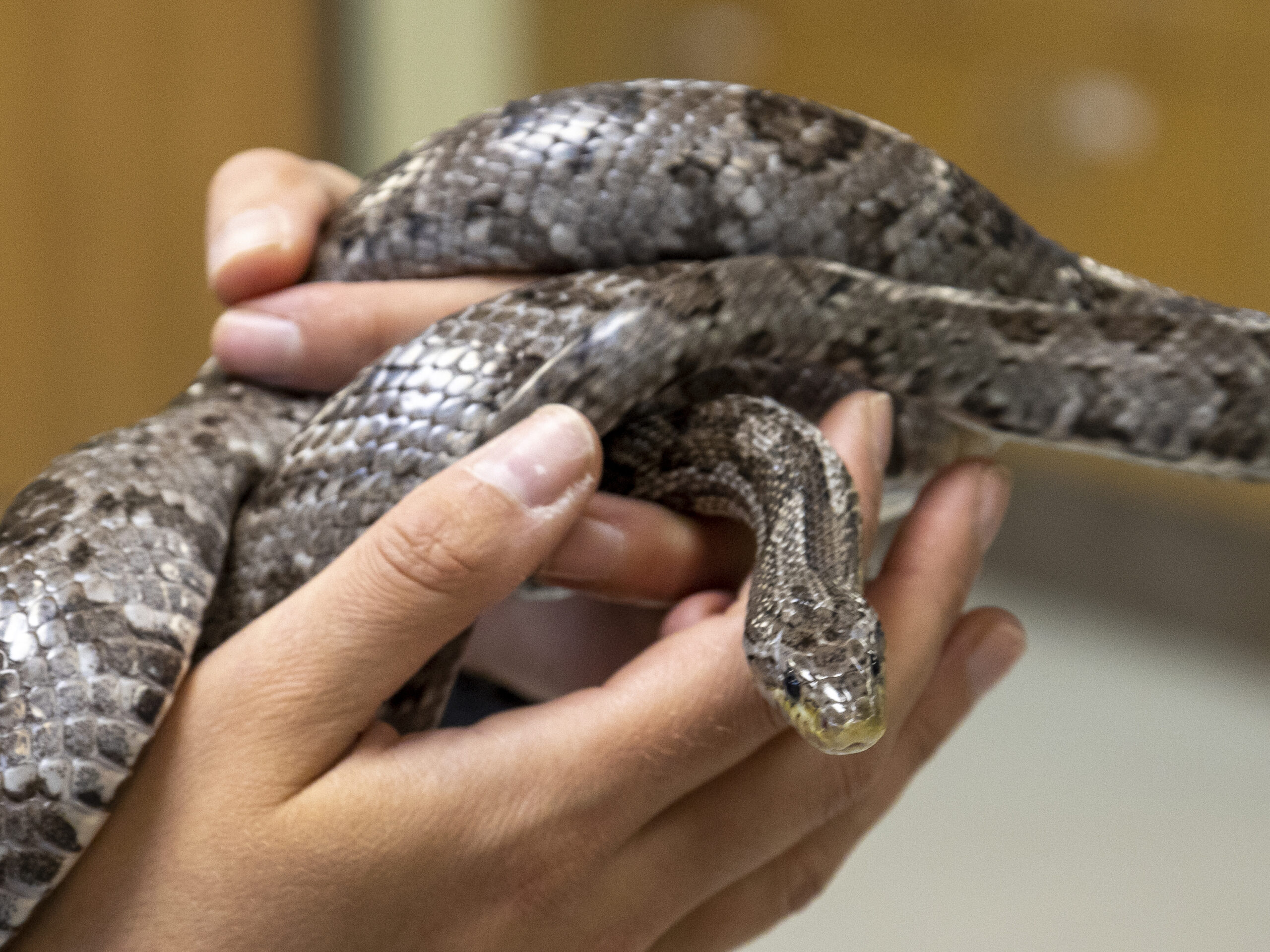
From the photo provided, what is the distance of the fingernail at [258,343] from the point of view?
920mm

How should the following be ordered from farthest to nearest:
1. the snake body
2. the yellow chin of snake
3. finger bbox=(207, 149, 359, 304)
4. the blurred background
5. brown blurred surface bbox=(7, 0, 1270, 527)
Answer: brown blurred surface bbox=(7, 0, 1270, 527), the blurred background, finger bbox=(207, 149, 359, 304), the snake body, the yellow chin of snake

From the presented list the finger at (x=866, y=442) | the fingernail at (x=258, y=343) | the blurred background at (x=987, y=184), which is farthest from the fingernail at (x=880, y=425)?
the blurred background at (x=987, y=184)

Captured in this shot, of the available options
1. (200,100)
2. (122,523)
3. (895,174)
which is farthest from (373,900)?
(200,100)

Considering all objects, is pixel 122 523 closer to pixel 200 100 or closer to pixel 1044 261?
pixel 1044 261

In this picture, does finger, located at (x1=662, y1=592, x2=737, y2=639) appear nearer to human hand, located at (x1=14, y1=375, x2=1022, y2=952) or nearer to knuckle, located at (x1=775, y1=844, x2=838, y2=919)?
human hand, located at (x1=14, y1=375, x2=1022, y2=952)

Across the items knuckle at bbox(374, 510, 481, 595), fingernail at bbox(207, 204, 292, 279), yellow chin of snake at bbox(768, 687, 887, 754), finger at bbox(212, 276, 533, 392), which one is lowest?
yellow chin of snake at bbox(768, 687, 887, 754)

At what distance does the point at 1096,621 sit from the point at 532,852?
204cm

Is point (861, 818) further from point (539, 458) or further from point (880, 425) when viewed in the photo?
point (539, 458)

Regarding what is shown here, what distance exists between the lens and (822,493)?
0.78 metres

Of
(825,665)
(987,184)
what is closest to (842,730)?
(825,665)

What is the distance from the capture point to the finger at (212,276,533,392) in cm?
91

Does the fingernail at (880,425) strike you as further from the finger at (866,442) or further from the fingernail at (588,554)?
the fingernail at (588,554)

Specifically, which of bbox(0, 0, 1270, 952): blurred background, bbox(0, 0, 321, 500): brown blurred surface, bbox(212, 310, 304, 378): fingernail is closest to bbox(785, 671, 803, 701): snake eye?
bbox(212, 310, 304, 378): fingernail

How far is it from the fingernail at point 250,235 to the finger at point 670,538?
14.0 inches
